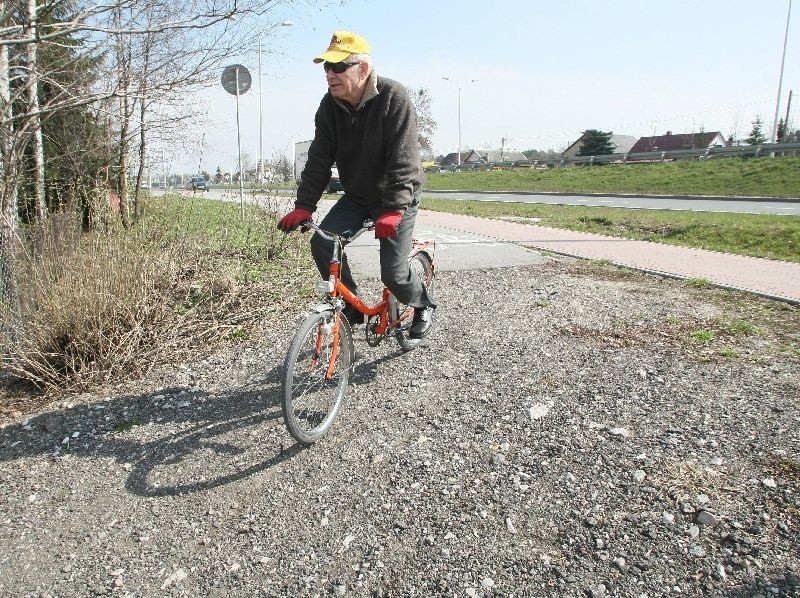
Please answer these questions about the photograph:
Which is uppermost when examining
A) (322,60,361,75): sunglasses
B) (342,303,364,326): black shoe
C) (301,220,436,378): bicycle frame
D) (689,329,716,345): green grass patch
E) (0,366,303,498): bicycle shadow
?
(322,60,361,75): sunglasses

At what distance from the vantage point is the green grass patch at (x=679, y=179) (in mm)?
22641

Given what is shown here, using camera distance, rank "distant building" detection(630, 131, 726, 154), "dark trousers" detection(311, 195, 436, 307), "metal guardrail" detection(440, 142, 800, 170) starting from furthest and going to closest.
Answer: "distant building" detection(630, 131, 726, 154)
"metal guardrail" detection(440, 142, 800, 170)
"dark trousers" detection(311, 195, 436, 307)

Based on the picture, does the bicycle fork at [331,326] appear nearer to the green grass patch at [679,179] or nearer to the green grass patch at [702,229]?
the green grass patch at [702,229]

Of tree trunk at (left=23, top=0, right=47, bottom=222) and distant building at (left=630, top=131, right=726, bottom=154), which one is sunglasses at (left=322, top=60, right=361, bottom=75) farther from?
distant building at (left=630, top=131, right=726, bottom=154)

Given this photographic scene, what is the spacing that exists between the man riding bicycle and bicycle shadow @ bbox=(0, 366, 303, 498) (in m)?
0.92

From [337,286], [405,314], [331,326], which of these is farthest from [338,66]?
[405,314]

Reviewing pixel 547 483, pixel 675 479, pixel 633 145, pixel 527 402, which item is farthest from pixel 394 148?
pixel 633 145

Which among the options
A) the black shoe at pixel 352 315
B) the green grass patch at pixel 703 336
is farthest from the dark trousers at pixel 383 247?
the green grass patch at pixel 703 336

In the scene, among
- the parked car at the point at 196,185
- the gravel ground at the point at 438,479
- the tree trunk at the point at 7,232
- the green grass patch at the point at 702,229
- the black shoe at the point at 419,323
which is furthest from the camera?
the green grass patch at the point at 702,229

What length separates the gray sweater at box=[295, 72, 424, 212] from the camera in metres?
3.67

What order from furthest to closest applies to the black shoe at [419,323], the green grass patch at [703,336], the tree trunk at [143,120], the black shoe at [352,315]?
the tree trunk at [143,120]
the green grass patch at [703,336]
the black shoe at [419,323]
the black shoe at [352,315]

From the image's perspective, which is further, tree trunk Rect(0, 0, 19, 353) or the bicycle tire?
the bicycle tire

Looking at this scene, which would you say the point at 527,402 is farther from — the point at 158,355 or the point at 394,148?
the point at 158,355

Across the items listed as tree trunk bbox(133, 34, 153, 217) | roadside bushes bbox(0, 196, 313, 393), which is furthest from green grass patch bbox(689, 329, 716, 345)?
tree trunk bbox(133, 34, 153, 217)
